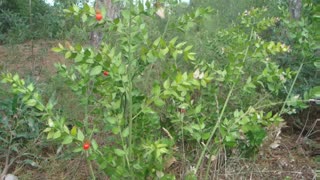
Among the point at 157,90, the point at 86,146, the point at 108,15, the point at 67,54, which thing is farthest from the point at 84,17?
the point at 108,15

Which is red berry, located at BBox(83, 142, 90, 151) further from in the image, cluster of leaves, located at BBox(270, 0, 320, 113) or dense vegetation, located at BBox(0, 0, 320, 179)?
cluster of leaves, located at BBox(270, 0, 320, 113)

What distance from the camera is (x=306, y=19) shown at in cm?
251

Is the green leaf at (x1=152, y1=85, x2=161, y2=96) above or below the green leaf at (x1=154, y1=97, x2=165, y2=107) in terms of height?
above

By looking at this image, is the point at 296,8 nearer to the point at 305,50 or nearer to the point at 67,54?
the point at 305,50

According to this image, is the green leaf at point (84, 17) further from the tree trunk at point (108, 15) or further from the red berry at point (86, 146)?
the tree trunk at point (108, 15)

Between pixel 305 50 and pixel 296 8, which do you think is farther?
pixel 296 8

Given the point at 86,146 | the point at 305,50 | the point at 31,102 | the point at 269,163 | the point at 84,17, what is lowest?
the point at 269,163

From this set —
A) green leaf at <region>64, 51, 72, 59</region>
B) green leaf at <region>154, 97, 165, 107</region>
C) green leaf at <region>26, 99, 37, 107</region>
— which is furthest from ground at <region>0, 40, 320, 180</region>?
green leaf at <region>64, 51, 72, 59</region>

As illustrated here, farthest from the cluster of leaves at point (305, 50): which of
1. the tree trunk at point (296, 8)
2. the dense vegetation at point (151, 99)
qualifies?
the tree trunk at point (296, 8)

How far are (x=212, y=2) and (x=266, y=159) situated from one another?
319 centimetres

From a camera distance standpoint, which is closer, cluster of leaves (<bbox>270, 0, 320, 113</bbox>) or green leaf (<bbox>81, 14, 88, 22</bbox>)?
green leaf (<bbox>81, 14, 88, 22</bbox>)

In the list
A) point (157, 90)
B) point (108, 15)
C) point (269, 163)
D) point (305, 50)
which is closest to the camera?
point (157, 90)

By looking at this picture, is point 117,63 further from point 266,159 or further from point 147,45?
point 266,159

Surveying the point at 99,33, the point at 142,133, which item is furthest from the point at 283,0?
the point at 142,133
